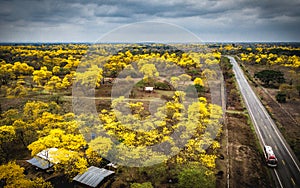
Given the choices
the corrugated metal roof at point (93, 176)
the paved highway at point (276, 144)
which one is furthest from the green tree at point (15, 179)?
the paved highway at point (276, 144)

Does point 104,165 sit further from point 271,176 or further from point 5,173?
point 271,176

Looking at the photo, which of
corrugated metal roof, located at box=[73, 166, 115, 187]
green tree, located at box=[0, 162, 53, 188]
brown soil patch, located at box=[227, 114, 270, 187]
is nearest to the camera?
green tree, located at box=[0, 162, 53, 188]

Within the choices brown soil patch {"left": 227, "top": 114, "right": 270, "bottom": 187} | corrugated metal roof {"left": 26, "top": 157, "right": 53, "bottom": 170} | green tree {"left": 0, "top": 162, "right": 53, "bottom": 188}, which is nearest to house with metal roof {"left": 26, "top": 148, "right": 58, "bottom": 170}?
corrugated metal roof {"left": 26, "top": 157, "right": 53, "bottom": 170}

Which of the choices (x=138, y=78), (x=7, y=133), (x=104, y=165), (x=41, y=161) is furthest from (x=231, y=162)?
(x=138, y=78)

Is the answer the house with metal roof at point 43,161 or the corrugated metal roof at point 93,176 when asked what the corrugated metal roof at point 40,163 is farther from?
the corrugated metal roof at point 93,176

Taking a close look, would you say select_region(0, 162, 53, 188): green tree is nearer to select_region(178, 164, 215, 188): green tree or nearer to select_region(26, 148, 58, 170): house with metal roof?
select_region(26, 148, 58, 170): house with metal roof

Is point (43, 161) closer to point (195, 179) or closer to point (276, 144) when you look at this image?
point (195, 179)
